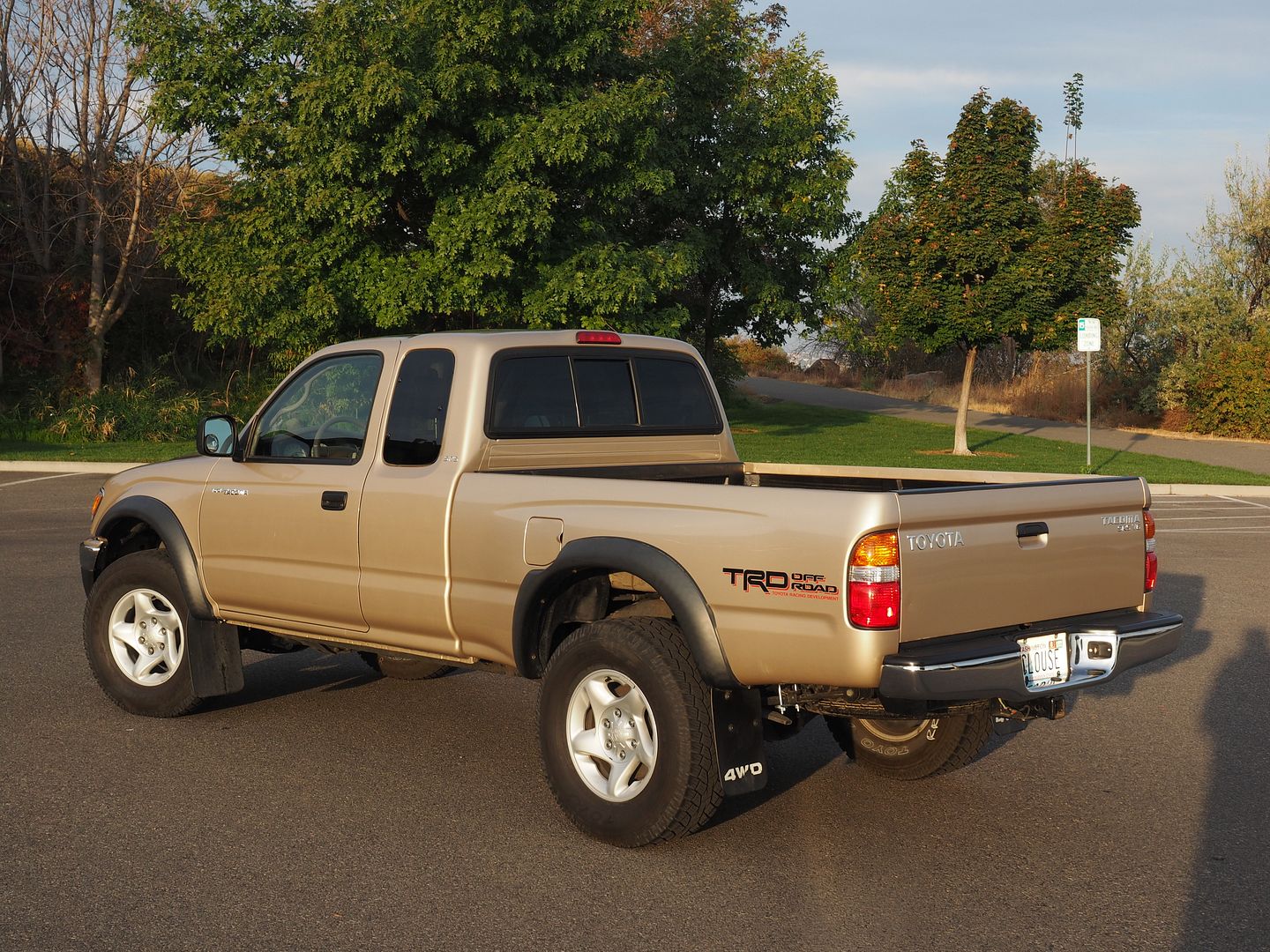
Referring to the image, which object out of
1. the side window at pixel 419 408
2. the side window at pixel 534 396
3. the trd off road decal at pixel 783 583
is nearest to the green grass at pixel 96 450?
the side window at pixel 419 408

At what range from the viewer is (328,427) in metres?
6.49

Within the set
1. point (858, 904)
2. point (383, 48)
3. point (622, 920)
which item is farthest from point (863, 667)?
point (383, 48)

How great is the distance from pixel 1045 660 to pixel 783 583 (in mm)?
1087

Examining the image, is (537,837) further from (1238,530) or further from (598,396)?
(1238,530)

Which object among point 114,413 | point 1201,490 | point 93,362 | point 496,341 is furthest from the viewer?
point 93,362

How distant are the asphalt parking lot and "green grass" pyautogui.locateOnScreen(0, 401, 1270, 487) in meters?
13.1

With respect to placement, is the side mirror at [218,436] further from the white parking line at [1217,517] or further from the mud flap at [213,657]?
the white parking line at [1217,517]

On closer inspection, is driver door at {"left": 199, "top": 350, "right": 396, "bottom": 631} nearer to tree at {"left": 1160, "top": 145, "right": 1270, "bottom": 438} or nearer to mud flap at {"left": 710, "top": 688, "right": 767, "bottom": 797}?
mud flap at {"left": 710, "top": 688, "right": 767, "bottom": 797}

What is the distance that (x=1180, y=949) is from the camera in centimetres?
410

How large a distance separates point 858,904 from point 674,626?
1222 millimetres

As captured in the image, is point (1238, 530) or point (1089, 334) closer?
point (1238, 530)

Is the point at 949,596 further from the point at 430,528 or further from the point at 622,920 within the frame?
the point at 430,528

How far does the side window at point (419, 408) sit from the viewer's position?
6.01 m

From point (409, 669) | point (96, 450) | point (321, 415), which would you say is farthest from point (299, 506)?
point (96, 450)
